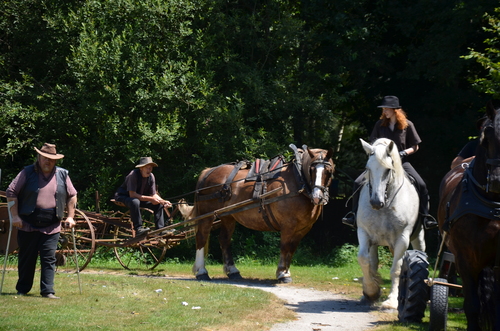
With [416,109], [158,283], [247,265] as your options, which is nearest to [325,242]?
[247,265]

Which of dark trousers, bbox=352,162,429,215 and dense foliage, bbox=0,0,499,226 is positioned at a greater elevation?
dense foliage, bbox=0,0,499,226

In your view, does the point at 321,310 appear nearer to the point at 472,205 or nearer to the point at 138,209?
the point at 472,205

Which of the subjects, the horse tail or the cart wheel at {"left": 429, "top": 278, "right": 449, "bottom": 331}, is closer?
the horse tail

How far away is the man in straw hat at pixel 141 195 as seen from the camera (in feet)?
40.5

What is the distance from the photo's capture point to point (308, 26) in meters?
18.8

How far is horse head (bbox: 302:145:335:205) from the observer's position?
36.2 ft

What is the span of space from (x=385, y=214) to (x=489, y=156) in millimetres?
3362

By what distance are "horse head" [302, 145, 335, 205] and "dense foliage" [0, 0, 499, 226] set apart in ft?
16.8

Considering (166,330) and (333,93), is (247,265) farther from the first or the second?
(166,330)

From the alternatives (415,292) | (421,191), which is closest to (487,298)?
(415,292)

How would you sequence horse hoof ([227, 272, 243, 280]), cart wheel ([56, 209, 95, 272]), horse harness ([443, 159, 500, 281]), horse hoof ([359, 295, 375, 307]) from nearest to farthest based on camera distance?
horse harness ([443, 159, 500, 281]) → horse hoof ([359, 295, 375, 307]) → cart wheel ([56, 209, 95, 272]) → horse hoof ([227, 272, 243, 280])

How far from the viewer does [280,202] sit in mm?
11938

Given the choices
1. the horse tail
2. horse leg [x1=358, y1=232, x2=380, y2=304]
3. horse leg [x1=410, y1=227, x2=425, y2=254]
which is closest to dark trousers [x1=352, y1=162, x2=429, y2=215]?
horse leg [x1=410, y1=227, x2=425, y2=254]

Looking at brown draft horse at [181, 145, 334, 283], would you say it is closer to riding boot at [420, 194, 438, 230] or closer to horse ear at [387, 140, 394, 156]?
riding boot at [420, 194, 438, 230]
